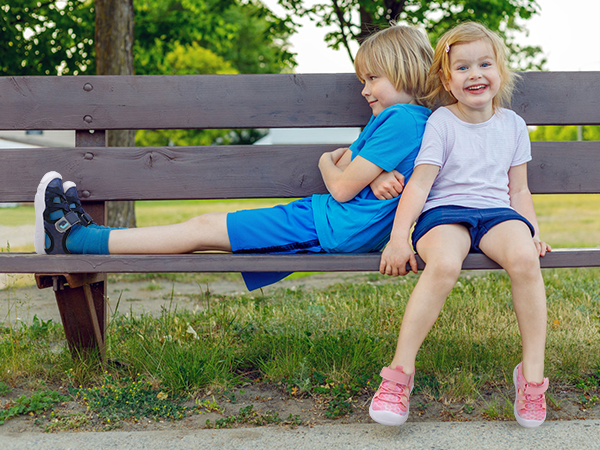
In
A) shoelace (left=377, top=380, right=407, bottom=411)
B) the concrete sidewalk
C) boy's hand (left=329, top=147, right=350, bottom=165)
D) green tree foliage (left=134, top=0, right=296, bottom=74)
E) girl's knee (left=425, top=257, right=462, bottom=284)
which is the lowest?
the concrete sidewalk

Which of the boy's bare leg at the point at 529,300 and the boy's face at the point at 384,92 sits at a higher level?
the boy's face at the point at 384,92

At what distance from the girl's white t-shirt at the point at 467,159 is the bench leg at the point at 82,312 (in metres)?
1.49

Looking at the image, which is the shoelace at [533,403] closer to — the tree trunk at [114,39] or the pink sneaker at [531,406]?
the pink sneaker at [531,406]

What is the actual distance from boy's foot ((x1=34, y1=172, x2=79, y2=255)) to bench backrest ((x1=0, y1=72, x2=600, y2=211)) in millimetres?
405

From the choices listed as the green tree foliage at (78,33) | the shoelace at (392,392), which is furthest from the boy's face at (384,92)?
the green tree foliage at (78,33)

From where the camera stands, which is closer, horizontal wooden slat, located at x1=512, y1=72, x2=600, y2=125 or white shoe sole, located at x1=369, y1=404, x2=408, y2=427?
white shoe sole, located at x1=369, y1=404, x2=408, y2=427

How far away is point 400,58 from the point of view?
96.6 inches

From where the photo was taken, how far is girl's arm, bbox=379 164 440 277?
2148 mm

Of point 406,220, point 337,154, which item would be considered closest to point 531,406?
point 406,220

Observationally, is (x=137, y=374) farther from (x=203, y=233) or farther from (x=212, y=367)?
(x=203, y=233)

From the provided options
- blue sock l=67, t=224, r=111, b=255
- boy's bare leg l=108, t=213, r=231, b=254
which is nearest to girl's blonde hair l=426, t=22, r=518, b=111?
boy's bare leg l=108, t=213, r=231, b=254

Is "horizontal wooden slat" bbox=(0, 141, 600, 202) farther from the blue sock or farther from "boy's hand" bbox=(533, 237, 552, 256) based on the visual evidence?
"boy's hand" bbox=(533, 237, 552, 256)

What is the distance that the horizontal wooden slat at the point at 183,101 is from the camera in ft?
9.41

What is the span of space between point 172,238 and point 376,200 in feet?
2.74
